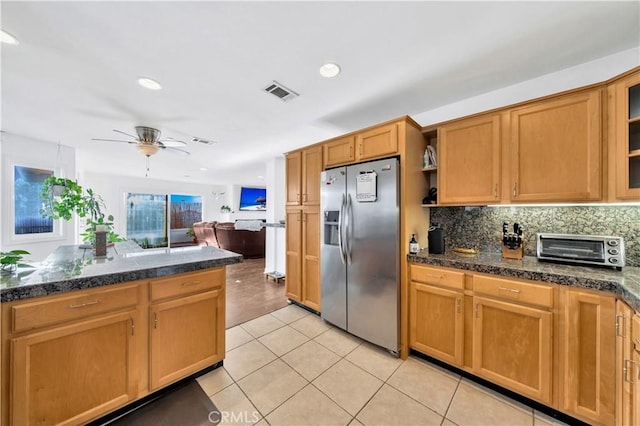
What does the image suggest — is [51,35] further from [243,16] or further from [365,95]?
[365,95]

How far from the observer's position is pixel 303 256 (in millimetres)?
2957

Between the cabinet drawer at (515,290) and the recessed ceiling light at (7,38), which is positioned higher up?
the recessed ceiling light at (7,38)

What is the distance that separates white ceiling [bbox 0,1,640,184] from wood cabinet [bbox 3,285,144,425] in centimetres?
158

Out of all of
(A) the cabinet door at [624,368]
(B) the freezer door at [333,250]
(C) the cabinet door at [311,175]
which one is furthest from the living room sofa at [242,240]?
(A) the cabinet door at [624,368]

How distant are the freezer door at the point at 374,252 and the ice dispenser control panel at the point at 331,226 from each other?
23cm

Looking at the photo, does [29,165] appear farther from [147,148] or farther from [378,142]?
[378,142]

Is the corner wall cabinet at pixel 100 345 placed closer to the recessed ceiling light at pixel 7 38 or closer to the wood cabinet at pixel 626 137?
the recessed ceiling light at pixel 7 38

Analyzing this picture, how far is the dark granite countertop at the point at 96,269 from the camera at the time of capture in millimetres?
1152

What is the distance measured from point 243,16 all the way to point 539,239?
251 centimetres

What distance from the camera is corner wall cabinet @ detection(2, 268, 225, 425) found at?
3.73 feet

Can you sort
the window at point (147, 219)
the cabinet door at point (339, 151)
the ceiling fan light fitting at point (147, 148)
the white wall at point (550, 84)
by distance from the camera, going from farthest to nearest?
1. the window at point (147, 219)
2. the ceiling fan light fitting at point (147, 148)
3. the cabinet door at point (339, 151)
4. the white wall at point (550, 84)

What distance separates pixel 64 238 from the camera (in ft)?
12.2

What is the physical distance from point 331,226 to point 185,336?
1.61 m

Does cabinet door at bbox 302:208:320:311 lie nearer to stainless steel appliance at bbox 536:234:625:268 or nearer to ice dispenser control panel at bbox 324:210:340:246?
ice dispenser control panel at bbox 324:210:340:246
